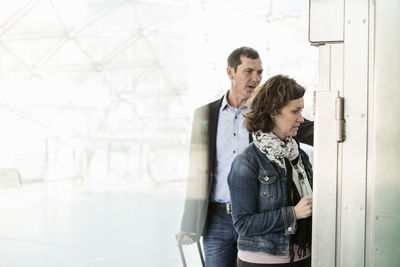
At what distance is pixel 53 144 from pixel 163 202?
2.04 meters

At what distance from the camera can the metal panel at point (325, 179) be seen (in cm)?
100

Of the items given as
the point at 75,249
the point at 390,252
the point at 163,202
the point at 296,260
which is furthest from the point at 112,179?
the point at 390,252

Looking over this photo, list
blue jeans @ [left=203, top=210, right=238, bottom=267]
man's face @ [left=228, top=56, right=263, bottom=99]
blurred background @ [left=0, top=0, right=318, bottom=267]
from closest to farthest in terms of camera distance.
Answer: blue jeans @ [left=203, top=210, right=238, bottom=267] < man's face @ [left=228, top=56, right=263, bottom=99] < blurred background @ [left=0, top=0, right=318, bottom=267]

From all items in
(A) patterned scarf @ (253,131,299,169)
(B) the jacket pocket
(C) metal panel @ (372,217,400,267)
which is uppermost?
(A) patterned scarf @ (253,131,299,169)

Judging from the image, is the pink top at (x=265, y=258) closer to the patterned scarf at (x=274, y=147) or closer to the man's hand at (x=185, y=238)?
the patterned scarf at (x=274, y=147)

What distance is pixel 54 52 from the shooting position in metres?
7.05

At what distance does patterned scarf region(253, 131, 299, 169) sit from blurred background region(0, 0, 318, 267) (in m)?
2.35

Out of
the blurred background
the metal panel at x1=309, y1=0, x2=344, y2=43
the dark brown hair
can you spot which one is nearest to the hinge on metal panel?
the metal panel at x1=309, y1=0, x2=344, y2=43

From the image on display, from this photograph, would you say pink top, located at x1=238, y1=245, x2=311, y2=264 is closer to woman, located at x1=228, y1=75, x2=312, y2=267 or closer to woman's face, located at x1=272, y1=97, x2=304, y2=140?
woman, located at x1=228, y1=75, x2=312, y2=267

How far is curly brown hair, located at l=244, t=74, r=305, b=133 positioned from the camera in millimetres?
1475

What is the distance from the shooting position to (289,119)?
1500 mm

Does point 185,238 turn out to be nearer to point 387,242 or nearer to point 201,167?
point 201,167

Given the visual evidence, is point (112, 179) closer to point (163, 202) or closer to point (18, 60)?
point (163, 202)

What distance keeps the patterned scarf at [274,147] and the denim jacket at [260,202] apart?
0.02m
